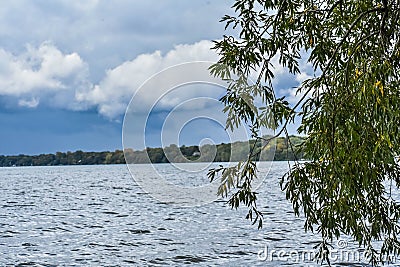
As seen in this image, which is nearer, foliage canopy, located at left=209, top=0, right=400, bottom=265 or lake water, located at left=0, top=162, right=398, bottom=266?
foliage canopy, located at left=209, top=0, right=400, bottom=265

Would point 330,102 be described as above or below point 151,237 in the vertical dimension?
above

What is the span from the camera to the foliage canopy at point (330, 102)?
524 cm

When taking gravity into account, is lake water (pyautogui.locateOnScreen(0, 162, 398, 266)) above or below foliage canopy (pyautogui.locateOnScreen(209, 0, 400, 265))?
below

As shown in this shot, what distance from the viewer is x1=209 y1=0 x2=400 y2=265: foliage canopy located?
17.2 ft

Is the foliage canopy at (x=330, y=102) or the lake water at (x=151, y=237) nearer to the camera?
the foliage canopy at (x=330, y=102)

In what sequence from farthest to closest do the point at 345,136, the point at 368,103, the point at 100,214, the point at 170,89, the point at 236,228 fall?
the point at 100,214 < the point at 236,228 < the point at 170,89 < the point at 345,136 < the point at 368,103

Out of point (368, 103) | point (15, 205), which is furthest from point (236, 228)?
point (15, 205)

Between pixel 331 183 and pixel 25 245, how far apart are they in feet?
44.7

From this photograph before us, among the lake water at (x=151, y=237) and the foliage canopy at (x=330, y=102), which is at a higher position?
the foliage canopy at (x=330, y=102)

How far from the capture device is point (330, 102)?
5.52m

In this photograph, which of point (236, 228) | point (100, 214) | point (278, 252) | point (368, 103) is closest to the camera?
point (368, 103)

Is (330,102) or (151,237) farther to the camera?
(151,237)

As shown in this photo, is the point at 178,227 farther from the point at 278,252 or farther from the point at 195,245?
the point at 278,252

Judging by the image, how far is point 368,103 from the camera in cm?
502
